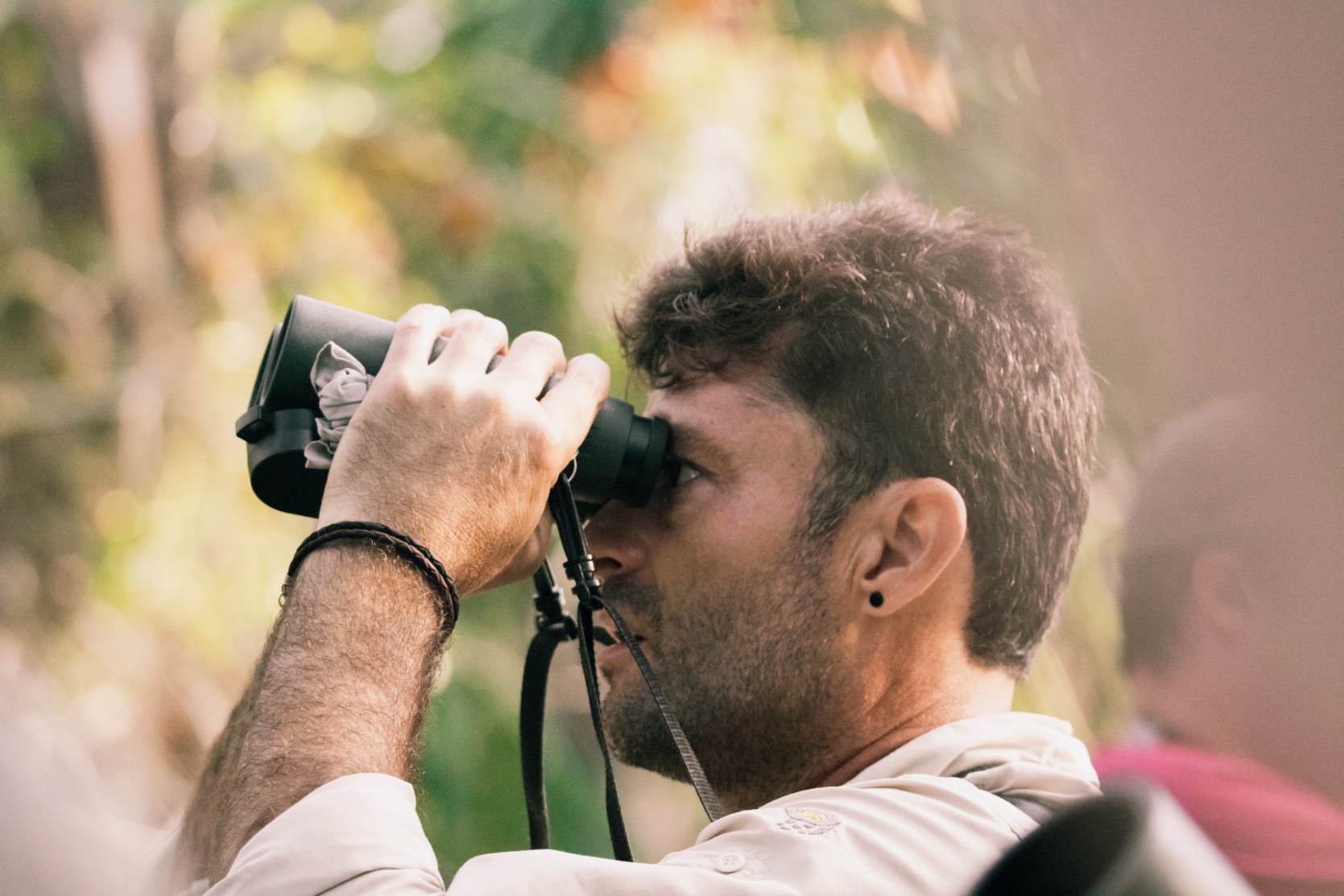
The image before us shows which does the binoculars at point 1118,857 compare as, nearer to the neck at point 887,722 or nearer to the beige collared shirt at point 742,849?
the beige collared shirt at point 742,849

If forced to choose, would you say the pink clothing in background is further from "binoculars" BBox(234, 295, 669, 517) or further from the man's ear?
"binoculars" BBox(234, 295, 669, 517)

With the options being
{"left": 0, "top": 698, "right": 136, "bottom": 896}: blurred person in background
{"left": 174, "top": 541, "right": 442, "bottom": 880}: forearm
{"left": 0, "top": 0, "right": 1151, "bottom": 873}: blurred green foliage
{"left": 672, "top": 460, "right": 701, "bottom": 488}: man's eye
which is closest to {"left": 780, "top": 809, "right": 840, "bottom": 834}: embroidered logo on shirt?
{"left": 174, "top": 541, "right": 442, "bottom": 880}: forearm

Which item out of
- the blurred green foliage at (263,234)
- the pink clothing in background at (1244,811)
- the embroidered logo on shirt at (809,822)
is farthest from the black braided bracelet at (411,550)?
the blurred green foliage at (263,234)

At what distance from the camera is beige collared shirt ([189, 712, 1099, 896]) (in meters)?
0.98

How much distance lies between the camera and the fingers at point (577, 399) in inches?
51.2

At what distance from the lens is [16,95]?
486 cm

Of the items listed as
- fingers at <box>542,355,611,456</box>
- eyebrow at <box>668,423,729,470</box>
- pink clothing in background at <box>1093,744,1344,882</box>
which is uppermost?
fingers at <box>542,355,611,456</box>

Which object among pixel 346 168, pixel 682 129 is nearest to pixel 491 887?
pixel 682 129

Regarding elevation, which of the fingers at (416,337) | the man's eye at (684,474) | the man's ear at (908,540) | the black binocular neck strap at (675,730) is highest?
the fingers at (416,337)

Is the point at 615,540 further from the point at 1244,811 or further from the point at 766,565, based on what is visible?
the point at 1244,811

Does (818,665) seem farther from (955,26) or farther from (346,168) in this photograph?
(346,168)

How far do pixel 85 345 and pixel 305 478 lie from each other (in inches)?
168

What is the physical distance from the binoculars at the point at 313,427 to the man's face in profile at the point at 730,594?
75mm

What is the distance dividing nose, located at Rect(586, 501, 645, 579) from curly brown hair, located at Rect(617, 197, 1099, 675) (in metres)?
0.19
